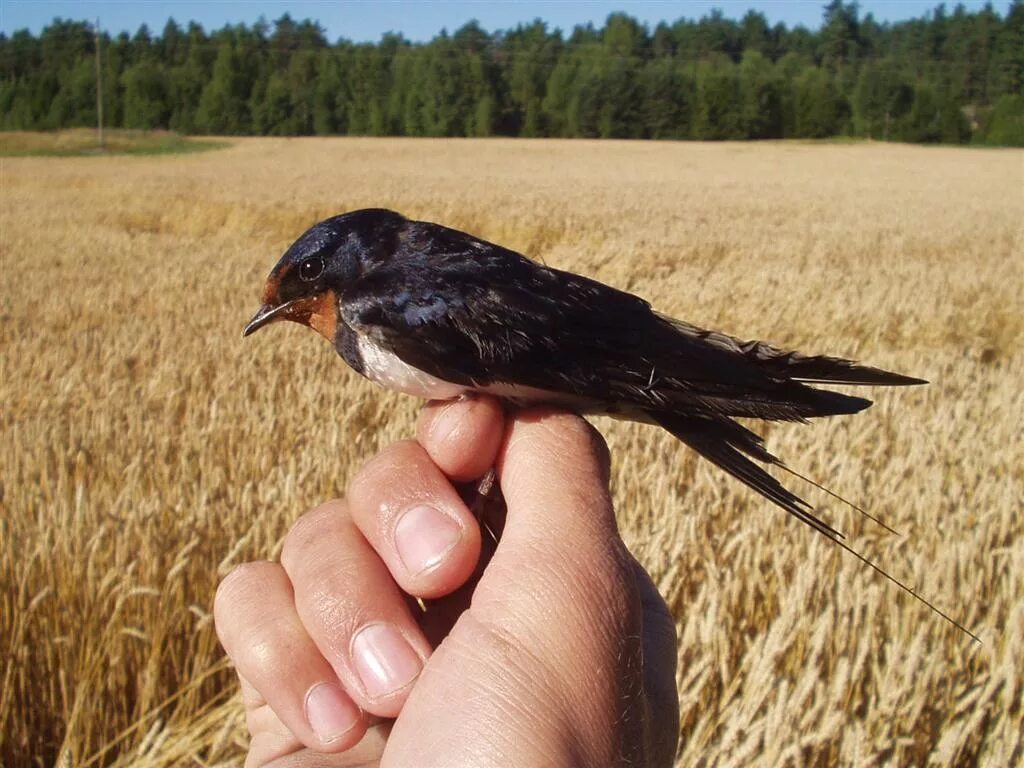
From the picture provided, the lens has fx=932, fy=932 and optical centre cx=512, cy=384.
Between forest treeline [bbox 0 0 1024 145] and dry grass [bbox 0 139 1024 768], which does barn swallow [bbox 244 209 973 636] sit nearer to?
dry grass [bbox 0 139 1024 768]

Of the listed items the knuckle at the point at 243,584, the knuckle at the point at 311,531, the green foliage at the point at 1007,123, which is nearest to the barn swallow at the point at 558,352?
the knuckle at the point at 311,531

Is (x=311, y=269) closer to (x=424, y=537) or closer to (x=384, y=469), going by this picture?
(x=384, y=469)

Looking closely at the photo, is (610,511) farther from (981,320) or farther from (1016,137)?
(1016,137)

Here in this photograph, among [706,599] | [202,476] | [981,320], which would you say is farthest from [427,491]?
[981,320]

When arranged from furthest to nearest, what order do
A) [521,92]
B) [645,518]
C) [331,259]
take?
1. [521,92]
2. [645,518]
3. [331,259]

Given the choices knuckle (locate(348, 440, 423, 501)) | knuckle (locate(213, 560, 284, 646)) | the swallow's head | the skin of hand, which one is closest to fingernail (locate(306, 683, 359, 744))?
the skin of hand

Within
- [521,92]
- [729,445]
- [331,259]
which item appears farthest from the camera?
[521,92]

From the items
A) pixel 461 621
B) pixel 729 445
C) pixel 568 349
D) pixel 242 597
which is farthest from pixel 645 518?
pixel 461 621
